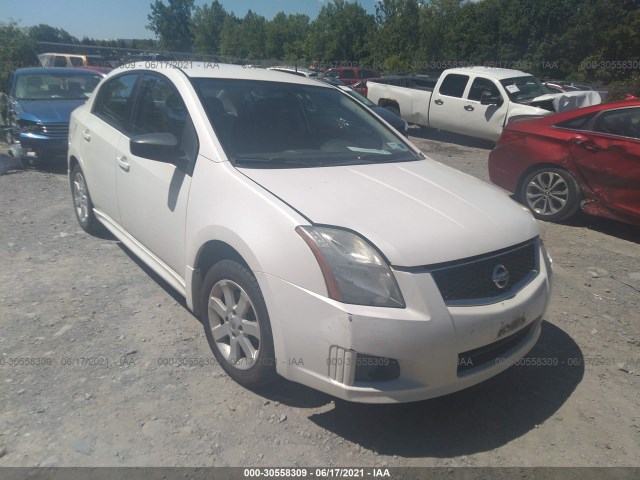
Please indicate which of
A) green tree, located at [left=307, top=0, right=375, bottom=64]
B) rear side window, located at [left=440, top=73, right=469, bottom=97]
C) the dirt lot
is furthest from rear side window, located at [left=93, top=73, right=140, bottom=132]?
green tree, located at [left=307, top=0, right=375, bottom=64]

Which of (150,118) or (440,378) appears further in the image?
(150,118)

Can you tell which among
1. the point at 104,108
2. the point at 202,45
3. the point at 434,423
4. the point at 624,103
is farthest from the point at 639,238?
the point at 202,45

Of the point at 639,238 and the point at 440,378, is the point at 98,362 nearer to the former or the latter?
the point at 440,378

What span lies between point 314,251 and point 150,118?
212 centimetres

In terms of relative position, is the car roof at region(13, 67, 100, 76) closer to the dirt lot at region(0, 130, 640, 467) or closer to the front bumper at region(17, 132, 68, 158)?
the front bumper at region(17, 132, 68, 158)

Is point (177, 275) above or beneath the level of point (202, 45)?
beneath

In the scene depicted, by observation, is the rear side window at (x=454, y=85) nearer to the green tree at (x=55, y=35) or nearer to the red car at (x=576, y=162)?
the red car at (x=576, y=162)

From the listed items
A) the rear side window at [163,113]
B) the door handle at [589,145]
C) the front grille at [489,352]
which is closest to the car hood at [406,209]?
the front grille at [489,352]

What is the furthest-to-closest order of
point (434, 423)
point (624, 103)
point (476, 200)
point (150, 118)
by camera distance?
point (624, 103) < point (150, 118) < point (476, 200) < point (434, 423)

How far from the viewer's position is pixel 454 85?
39.8 feet

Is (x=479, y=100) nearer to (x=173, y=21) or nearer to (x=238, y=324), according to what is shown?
(x=238, y=324)

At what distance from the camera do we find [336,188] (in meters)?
2.86

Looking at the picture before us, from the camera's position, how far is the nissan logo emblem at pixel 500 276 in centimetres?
255

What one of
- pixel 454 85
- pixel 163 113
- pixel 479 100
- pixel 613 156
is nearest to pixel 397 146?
pixel 163 113
